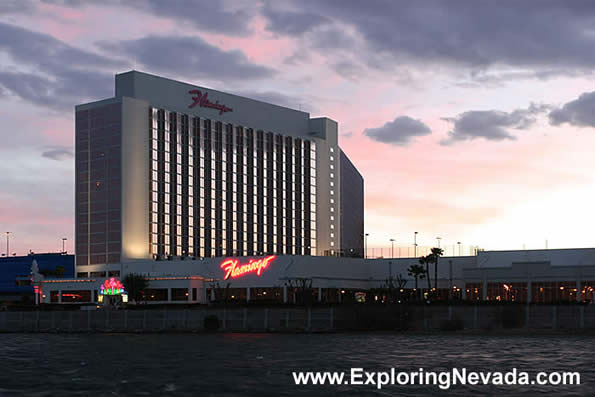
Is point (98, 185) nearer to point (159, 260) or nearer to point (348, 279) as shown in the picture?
Result: point (159, 260)

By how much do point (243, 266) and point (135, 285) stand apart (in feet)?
73.5

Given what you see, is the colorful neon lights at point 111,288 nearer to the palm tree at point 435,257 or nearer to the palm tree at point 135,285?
the palm tree at point 135,285

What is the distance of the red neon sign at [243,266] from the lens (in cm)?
16938

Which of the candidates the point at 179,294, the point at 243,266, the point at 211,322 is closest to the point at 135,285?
the point at 179,294

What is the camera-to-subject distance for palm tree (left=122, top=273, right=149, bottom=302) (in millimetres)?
174375

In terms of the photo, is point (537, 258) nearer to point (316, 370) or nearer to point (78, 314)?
point (78, 314)

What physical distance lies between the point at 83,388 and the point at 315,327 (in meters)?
54.2

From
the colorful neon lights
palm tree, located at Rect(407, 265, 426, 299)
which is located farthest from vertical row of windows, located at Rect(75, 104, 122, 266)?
palm tree, located at Rect(407, 265, 426, 299)

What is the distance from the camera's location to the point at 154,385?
48875 mm

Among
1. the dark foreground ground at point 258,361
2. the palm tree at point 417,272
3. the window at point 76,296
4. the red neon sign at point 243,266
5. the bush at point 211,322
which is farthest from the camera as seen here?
the window at point 76,296

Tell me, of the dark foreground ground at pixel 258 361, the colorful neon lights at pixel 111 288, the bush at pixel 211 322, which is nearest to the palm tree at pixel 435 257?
the colorful neon lights at pixel 111 288

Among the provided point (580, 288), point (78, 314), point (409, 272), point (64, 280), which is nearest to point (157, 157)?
point (64, 280)

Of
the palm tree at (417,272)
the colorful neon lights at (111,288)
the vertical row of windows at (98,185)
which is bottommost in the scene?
the colorful neon lights at (111,288)

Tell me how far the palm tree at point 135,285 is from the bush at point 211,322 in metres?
72.1
